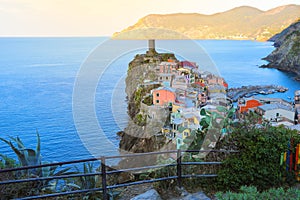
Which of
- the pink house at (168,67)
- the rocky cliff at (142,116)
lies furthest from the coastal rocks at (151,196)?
the pink house at (168,67)

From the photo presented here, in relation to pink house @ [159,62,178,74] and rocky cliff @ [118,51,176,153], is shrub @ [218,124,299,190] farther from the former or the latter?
pink house @ [159,62,178,74]

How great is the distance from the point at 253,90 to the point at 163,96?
2622 centimetres

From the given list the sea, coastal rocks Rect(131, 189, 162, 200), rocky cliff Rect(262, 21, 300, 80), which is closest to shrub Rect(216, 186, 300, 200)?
coastal rocks Rect(131, 189, 162, 200)

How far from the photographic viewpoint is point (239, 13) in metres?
87.0

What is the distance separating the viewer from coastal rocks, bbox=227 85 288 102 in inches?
1528

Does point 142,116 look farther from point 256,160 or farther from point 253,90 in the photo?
point 253,90

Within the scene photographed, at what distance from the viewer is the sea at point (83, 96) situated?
802 cm

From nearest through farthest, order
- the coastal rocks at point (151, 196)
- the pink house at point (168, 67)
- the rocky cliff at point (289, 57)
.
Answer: the coastal rocks at point (151, 196)
the pink house at point (168, 67)
the rocky cliff at point (289, 57)

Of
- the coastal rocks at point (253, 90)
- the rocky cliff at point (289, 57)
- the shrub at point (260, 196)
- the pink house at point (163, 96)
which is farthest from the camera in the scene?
the rocky cliff at point (289, 57)

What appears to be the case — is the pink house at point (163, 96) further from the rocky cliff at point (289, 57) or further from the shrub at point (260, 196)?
the rocky cliff at point (289, 57)

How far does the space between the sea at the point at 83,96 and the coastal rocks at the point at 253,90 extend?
153 centimetres

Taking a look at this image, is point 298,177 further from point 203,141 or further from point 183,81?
point 183,81

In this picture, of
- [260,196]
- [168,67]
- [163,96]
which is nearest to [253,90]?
[168,67]

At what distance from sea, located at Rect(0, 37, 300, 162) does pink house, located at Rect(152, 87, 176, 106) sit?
81.5 inches
